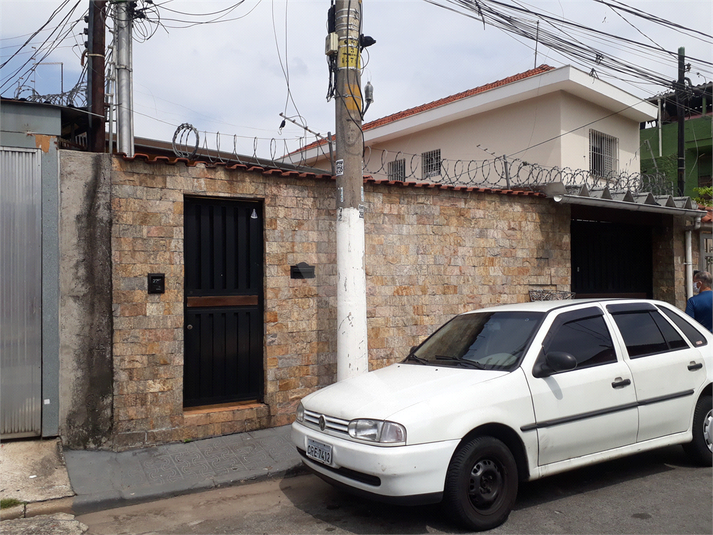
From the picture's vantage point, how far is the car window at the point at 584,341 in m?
4.77

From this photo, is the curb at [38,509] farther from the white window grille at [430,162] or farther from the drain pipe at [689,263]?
the white window grille at [430,162]

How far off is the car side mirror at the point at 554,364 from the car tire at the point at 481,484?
655 mm

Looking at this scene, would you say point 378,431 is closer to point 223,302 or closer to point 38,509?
point 38,509

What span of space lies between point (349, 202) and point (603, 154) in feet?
35.4

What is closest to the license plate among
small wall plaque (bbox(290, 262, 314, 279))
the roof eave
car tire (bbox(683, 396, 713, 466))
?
small wall plaque (bbox(290, 262, 314, 279))

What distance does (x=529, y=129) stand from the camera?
13797mm

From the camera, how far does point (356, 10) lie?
657 cm

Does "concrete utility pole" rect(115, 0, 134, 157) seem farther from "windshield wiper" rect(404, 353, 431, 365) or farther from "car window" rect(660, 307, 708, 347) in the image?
"car window" rect(660, 307, 708, 347)

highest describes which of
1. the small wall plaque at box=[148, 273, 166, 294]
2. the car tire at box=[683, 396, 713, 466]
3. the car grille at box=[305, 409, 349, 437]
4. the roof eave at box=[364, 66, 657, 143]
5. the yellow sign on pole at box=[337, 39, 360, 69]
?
the roof eave at box=[364, 66, 657, 143]

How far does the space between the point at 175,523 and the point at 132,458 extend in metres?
1.49

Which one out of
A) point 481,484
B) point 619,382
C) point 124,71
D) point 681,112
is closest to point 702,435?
point 619,382

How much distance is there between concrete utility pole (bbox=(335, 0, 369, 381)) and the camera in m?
6.30

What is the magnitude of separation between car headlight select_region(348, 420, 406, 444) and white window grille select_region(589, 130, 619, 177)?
1215cm

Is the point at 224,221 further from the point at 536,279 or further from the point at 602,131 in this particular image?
the point at 602,131
